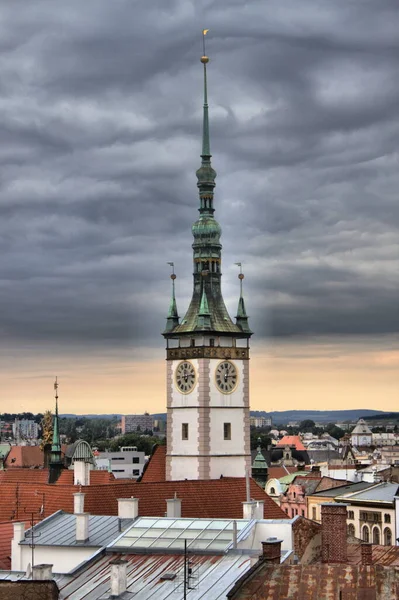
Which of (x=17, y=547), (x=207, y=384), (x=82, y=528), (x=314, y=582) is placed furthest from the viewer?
(x=207, y=384)

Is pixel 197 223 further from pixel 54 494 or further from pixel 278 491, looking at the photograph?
pixel 278 491

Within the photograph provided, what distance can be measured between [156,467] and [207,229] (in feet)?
53.5

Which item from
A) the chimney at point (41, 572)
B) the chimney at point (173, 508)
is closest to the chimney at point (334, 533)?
the chimney at point (41, 572)

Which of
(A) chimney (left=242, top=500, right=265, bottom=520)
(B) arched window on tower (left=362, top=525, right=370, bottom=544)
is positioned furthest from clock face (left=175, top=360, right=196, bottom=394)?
(A) chimney (left=242, top=500, right=265, bottom=520)

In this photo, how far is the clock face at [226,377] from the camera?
291 ft

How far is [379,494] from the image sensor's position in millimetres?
103812

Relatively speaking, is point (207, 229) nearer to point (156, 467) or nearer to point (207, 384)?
point (207, 384)

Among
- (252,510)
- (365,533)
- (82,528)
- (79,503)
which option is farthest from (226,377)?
(252,510)

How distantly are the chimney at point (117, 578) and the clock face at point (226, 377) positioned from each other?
41.2 meters

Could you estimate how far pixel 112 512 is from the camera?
68250 millimetres

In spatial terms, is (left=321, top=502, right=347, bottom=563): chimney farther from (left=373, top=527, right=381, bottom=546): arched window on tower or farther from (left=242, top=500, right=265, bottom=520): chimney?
(left=373, top=527, right=381, bottom=546): arched window on tower

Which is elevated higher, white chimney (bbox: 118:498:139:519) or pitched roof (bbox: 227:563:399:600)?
white chimney (bbox: 118:498:139:519)

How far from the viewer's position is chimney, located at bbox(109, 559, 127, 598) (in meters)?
47.2

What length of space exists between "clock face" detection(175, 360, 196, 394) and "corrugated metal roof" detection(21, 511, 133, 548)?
25.4m
